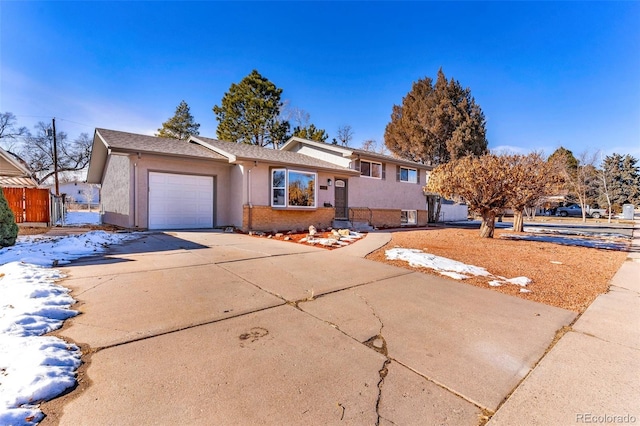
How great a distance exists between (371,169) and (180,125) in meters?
27.2

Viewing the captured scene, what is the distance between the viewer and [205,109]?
28.4 meters

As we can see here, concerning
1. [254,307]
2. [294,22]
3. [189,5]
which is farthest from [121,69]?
[254,307]

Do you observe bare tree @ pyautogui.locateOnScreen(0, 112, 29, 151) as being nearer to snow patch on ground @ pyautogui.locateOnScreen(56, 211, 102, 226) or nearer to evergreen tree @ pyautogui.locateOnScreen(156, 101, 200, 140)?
evergreen tree @ pyautogui.locateOnScreen(156, 101, 200, 140)

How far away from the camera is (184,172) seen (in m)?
12.1

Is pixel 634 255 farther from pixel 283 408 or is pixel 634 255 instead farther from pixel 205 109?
pixel 205 109

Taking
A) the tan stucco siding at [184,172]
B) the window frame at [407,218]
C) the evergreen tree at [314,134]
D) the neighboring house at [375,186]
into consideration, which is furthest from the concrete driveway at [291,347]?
the evergreen tree at [314,134]

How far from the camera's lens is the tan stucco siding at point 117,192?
11406mm

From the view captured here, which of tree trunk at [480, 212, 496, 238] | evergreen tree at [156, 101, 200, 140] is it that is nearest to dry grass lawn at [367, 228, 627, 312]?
tree trunk at [480, 212, 496, 238]

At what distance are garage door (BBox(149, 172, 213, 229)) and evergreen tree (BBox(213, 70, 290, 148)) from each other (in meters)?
16.0

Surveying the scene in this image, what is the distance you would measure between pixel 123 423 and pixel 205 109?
31.0 metres

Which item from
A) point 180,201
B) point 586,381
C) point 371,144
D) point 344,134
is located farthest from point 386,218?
point 371,144

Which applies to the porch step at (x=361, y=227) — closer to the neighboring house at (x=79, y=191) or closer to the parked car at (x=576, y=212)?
the parked car at (x=576, y=212)

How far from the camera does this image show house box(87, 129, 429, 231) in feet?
36.9

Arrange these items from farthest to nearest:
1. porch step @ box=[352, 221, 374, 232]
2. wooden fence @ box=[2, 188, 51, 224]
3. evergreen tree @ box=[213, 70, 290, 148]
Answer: evergreen tree @ box=[213, 70, 290, 148], porch step @ box=[352, 221, 374, 232], wooden fence @ box=[2, 188, 51, 224]
